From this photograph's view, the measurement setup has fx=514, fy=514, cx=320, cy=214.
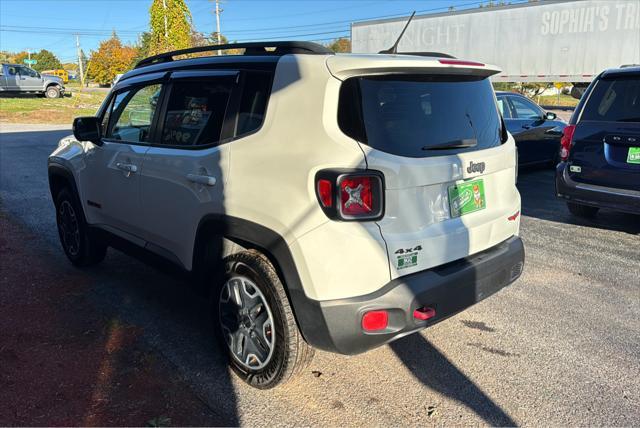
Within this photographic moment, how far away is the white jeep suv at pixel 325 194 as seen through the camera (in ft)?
8.14

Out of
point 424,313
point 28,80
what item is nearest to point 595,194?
point 424,313

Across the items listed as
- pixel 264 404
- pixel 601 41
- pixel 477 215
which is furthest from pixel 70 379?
pixel 601 41

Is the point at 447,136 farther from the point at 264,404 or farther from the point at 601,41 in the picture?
the point at 601,41

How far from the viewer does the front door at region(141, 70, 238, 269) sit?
10.00 ft

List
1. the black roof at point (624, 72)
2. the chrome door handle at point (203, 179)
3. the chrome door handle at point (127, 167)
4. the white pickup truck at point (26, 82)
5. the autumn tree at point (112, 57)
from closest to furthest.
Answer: the chrome door handle at point (203, 179) < the chrome door handle at point (127, 167) < the black roof at point (624, 72) < the white pickup truck at point (26, 82) < the autumn tree at point (112, 57)

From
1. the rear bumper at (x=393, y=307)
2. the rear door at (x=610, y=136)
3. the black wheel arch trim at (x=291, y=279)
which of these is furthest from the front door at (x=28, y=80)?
the rear bumper at (x=393, y=307)

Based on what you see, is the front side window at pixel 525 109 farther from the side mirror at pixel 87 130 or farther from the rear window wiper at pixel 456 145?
the side mirror at pixel 87 130

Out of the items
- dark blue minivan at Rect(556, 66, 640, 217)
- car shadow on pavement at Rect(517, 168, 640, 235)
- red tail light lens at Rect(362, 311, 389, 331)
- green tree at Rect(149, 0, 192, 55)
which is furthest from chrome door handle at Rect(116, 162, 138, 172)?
green tree at Rect(149, 0, 192, 55)

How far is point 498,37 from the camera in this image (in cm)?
1984

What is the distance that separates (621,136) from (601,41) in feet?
49.7

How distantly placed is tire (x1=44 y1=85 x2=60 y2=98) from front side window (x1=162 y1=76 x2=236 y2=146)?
112 ft

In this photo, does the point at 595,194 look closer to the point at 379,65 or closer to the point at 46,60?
the point at 379,65

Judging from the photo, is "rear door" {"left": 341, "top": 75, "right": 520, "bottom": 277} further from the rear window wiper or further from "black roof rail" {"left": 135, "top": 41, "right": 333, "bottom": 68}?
"black roof rail" {"left": 135, "top": 41, "right": 333, "bottom": 68}

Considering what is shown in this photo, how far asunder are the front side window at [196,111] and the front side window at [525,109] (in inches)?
294
